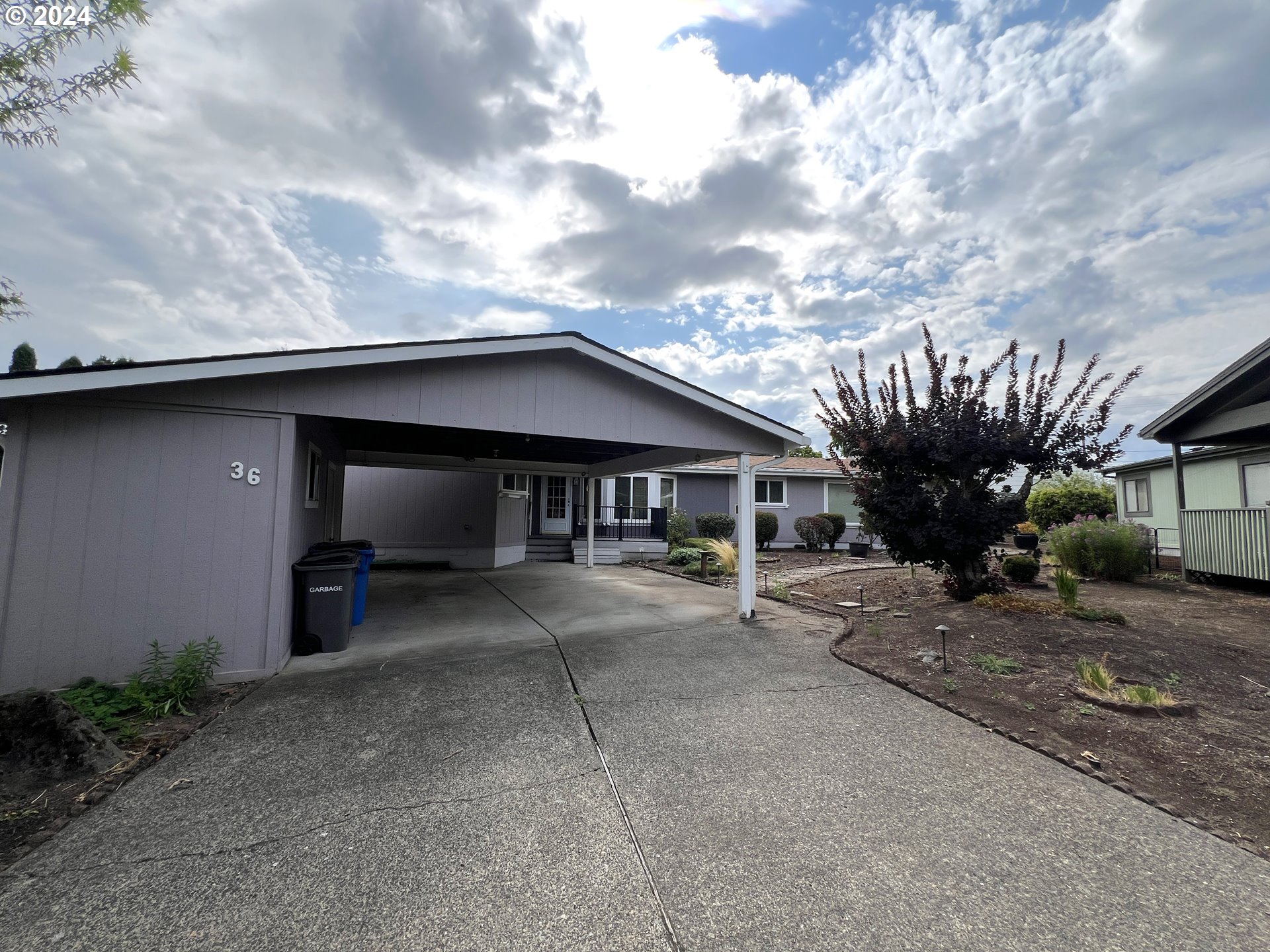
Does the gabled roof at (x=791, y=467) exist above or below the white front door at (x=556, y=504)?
above

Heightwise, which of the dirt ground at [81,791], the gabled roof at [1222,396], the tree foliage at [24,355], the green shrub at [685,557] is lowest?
the dirt ground at [81,791]

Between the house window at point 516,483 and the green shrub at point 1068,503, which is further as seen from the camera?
the green shrub at point 1068,503

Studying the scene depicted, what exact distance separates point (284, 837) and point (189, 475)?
3574mm

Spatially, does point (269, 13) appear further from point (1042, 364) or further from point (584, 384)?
point (1042, 364)

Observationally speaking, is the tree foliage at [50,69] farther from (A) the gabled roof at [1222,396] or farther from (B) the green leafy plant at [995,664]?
(A) the gabled roof at [1222,396]

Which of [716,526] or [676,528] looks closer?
[676,528]

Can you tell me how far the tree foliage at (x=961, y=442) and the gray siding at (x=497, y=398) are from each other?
211 cm

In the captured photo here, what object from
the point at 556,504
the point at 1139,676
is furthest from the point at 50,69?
the point at 556,504

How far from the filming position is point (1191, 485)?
1372 cm

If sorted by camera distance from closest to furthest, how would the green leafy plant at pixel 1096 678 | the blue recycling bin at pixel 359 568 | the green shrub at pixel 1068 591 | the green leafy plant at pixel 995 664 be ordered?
the green leafy plant at pixel 1096 678
the green leafy plant at pixel 995 664
the blue recycling bin at pixel 359 568
the green shrub at pixel 1068 591

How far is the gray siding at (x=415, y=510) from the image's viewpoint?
13.9 metres

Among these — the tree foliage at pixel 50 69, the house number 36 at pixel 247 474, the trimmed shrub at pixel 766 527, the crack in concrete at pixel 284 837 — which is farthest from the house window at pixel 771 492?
the tree foliage at pixel 50 69

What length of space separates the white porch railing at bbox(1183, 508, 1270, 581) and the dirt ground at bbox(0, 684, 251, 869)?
561 inches

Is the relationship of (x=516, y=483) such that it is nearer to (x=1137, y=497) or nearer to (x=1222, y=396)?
(x=1222, y=396)
